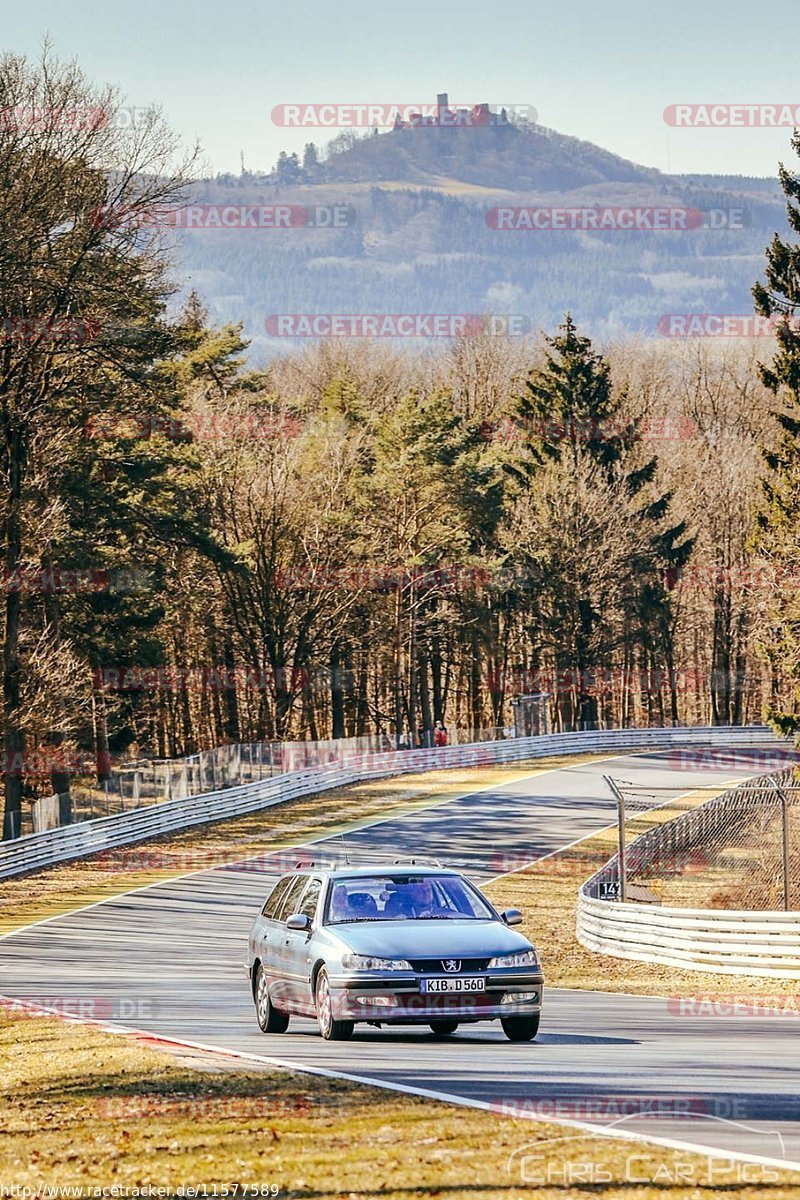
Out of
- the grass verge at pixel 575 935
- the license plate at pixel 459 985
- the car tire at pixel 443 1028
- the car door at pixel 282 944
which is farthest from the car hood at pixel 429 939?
the grass verge at pixel 575 935

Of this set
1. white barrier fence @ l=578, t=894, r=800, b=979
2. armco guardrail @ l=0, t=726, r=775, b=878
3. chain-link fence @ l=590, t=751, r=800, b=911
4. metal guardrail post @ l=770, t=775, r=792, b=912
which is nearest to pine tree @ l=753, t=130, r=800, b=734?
chain-link fence @ l=590, t=751, r=800, b=911

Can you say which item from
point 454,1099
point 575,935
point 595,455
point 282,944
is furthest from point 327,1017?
point 595,455

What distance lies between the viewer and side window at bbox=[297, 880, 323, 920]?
52.5 feet

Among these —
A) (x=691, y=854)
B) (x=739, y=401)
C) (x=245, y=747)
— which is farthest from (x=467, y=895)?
(x=739, y=401)

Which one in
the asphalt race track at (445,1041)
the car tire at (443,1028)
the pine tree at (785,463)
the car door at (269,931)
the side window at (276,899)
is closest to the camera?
the asphalt race track at (445,1041)

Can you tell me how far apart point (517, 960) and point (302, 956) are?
6.44 feet

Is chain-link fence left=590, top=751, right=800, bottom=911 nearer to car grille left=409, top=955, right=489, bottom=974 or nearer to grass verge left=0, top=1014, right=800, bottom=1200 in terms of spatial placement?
car grille left=409, top=955, right=489, bottom=974

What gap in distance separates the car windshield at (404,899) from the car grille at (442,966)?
1.08m

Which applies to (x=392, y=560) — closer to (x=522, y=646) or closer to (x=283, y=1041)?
(x=522, y=646)

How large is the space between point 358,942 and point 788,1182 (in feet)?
21.7

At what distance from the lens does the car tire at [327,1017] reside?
14867mm

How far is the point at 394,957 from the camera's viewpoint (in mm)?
14602

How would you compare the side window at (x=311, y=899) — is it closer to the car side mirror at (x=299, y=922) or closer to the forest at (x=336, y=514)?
the car side mirror at (x=299, y=922)

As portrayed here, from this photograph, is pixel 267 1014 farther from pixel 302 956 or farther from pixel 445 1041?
pixel 445 1041
